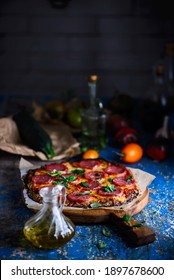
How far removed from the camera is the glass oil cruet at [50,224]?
5.51ft

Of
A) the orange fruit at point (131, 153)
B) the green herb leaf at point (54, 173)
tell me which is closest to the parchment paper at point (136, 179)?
the green herb leaf at point (54, 173)

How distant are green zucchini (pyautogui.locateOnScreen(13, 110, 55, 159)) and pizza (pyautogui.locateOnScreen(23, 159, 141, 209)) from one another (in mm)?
273

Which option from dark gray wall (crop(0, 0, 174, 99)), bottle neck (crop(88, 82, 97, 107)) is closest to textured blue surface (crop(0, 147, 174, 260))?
bottle neck (crop(88, 82, 97, 107))

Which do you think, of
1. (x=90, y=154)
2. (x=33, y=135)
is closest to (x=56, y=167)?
(x=90, y=154)

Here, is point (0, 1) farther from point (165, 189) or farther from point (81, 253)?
point (81, 253)

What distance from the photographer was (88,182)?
202 cm

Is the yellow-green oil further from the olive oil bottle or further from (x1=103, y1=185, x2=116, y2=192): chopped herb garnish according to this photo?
the olive oil bottle

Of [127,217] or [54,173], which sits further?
[54,173]

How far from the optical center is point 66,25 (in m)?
3.54

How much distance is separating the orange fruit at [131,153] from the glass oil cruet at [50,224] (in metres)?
0.76

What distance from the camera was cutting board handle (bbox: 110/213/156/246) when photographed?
172 cm

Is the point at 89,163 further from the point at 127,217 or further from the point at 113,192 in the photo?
the point at 127,217

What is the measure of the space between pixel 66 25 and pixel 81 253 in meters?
2.16

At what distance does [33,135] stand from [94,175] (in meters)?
0.54
